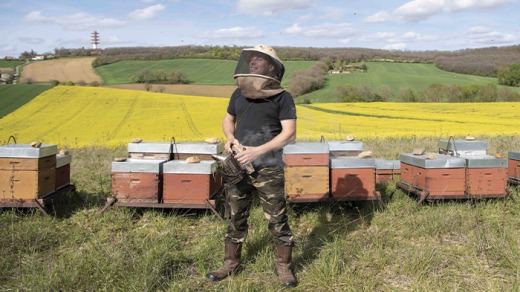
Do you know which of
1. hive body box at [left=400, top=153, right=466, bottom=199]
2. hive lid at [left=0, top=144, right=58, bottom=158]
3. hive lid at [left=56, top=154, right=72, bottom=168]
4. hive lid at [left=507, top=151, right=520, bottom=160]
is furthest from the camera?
hive lid at [left=507, top=151, right=520, bottom=160]

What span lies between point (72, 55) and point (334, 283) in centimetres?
6777

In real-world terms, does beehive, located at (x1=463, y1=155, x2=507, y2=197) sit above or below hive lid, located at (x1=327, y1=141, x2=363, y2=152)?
below

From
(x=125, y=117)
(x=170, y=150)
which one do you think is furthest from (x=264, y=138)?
(x=125, y=117)

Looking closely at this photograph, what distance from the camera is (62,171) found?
6008 millimetres

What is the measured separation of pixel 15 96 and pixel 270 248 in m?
30.0

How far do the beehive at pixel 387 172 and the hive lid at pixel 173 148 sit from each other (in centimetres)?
296

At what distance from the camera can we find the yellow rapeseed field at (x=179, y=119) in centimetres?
1686

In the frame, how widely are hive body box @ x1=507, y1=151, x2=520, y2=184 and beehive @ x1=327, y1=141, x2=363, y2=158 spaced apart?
2.79 meters

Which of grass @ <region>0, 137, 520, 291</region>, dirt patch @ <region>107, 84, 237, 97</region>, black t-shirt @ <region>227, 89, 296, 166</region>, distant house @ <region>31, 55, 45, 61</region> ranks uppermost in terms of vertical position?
distant house @ <region>31, 55, 45, 61</region>

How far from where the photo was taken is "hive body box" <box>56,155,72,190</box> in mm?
5842

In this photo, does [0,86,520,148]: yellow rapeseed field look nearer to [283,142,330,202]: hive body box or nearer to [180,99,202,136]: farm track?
[180,99,202,136]: farm track

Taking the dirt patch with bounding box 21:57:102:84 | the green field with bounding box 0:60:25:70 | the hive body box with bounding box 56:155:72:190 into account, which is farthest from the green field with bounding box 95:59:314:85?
the hive body box with bounding box 56:155:72:190

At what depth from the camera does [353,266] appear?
12.3ft

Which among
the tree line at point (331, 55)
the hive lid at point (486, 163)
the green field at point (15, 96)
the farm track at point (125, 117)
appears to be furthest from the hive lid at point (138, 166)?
the tree line at point (331, 55)
